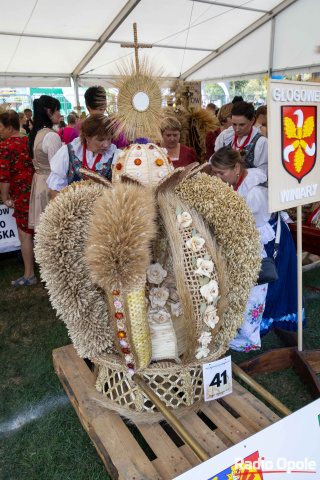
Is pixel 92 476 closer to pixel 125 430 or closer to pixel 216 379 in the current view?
pixel 125 430

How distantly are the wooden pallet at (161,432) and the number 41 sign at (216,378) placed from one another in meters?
0.15

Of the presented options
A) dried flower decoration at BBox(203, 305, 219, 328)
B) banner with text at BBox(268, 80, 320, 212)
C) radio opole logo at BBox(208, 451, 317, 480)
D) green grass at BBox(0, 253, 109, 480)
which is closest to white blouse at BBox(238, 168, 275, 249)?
banner with text at BBox(268, 80, 320, 212)

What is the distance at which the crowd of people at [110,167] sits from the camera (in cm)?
214

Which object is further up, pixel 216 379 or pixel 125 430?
pixel 216 379

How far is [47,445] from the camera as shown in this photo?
1.71 meters

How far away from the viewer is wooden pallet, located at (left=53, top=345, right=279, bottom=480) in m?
1.38

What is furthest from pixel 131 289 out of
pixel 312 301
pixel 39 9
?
pixel 39 9

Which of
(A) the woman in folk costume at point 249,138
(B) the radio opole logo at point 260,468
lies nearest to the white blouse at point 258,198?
(A) the woman in folk costume at point 249,138

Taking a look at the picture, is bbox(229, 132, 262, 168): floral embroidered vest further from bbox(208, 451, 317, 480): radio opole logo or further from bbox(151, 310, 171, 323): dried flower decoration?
bbox(208, 451, 317, 480): radio opole logo

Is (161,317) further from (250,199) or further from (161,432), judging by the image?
(250,199)

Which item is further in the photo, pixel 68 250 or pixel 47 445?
pixel 47 445

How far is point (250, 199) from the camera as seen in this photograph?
2.10 meters

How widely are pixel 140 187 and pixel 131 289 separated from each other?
38cm

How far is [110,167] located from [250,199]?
0.87 meters
